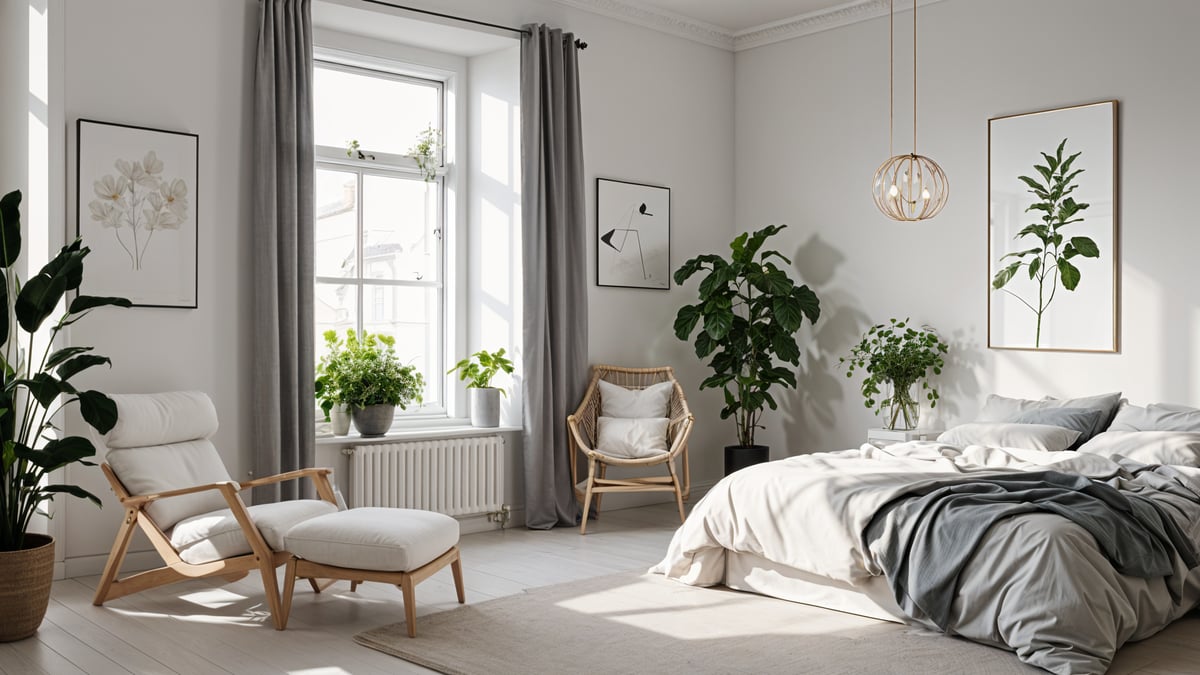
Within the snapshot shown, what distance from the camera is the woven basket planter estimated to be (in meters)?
3.86

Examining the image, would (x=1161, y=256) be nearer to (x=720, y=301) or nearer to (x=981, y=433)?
(x=981, y=433)

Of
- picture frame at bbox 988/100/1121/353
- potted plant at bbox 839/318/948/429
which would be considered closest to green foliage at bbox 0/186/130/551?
potted plant at bbox 839/318/948/429

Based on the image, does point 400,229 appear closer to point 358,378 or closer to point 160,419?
point 358,378

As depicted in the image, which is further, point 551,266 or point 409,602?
point 551,266

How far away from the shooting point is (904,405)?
21.1ft

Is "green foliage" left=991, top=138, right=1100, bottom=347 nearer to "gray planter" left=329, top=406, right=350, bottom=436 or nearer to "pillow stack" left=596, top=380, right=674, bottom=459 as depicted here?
"pillow stack" left=596, top=380, right=674, bottom=459

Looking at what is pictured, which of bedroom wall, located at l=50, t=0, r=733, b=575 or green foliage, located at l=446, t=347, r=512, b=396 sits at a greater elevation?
Result: bedroom wall, located at l=50, t=0, r=733, b=575

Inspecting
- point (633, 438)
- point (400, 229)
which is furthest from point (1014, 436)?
point (400, 229)

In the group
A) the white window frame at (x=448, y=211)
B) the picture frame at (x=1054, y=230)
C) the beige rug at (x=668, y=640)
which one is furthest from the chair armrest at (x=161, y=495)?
the picture frame at (x=1054, y=230)

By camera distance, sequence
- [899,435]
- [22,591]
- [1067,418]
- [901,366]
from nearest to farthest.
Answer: [22,591], [1067,418], [899,435], [901,366]

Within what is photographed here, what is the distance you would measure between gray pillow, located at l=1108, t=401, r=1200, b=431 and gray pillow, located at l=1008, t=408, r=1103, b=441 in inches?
3.8

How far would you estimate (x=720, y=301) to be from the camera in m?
6.79

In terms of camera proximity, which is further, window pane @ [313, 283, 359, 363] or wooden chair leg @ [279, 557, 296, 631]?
window pane @ [313, 283, 359, 363]

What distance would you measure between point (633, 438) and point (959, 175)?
253 centimetres
